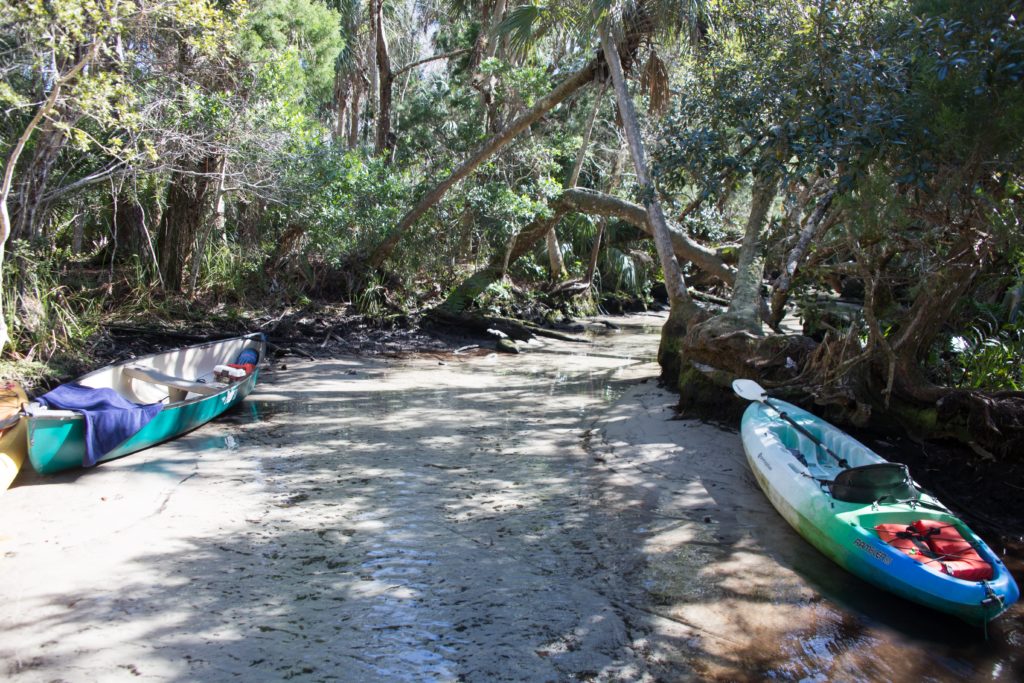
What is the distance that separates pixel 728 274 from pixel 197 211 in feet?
32.7

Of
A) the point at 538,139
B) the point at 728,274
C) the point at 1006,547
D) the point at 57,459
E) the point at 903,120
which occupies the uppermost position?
the point at 538,139

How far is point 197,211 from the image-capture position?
47.8 feet

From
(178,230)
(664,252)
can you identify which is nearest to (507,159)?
(664,252)

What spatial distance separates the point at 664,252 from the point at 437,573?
26.5ft

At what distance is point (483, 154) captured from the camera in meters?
15.2

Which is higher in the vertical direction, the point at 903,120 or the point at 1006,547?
the point at 903,120

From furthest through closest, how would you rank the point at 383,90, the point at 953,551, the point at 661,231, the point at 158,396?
the point at 383,90 < the point at 661,231 < the point at 158,396 < the point at 953,551

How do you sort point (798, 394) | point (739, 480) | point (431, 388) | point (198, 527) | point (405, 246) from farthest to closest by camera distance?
1. point (405, 246)
2. point (431, 388)
3. point (798, 394)
4. point (739, 480)
5. point (198, 527)

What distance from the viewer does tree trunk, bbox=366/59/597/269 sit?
46.7ft

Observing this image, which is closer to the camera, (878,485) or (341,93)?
(878,485)

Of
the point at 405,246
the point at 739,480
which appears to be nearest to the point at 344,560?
the point at 739,480

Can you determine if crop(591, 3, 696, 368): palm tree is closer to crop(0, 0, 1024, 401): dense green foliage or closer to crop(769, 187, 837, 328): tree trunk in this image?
crop(0, 0, 1024, 401): dense green foliage

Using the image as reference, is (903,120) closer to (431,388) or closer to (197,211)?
(431,388)

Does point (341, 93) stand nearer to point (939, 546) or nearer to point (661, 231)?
point (661, 231)
